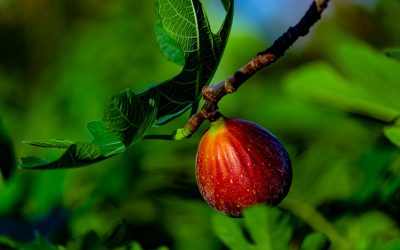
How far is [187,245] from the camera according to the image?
1373 millimetres

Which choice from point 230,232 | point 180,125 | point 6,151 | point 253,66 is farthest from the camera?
point 180,125

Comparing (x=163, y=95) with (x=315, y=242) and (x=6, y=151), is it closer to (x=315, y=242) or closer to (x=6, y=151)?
(x=315, y=242)

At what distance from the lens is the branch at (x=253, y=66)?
26.9 inches

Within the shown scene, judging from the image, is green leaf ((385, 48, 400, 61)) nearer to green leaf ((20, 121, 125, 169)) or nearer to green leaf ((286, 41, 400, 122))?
green leaf ((286, 41, 400, 122))

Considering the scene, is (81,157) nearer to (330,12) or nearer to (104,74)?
(104,74)

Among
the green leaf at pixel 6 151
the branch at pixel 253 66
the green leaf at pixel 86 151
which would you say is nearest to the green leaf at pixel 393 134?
the branch at pixel 253 66

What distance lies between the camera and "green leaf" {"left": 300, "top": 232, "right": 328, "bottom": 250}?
2.83 feet

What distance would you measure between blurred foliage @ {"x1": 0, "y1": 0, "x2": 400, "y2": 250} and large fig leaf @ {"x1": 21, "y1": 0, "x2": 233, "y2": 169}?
160 millimetres

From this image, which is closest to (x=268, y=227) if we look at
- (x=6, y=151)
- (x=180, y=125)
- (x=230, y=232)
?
(x=230, y=232)

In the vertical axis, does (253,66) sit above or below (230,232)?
above

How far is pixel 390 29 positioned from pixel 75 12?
0.85 m

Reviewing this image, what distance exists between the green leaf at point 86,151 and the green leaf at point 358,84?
0.44 meters

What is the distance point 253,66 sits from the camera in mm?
741

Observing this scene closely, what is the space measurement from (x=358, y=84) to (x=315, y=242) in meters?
0.51
